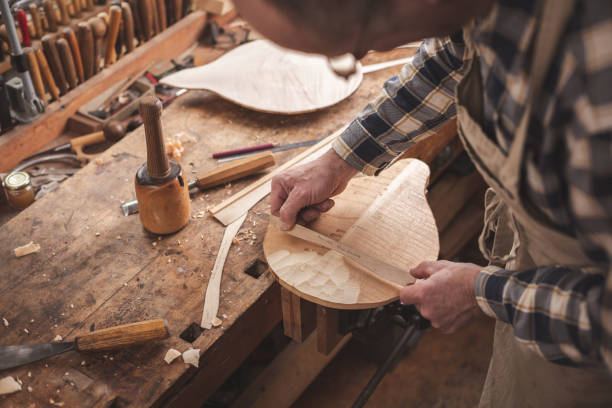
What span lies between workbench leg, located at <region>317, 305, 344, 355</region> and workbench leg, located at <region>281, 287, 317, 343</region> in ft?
0.08

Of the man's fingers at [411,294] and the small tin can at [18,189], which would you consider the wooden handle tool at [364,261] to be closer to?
the man's fingers at [411,294]

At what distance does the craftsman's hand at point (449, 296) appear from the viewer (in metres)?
1.00

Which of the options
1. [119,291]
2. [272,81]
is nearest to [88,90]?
[272,81]

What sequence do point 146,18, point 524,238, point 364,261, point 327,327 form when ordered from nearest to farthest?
point 524,238, point 364,261, point 327,327, point 146,18

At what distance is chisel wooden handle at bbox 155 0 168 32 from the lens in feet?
7.11

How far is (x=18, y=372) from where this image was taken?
41.8 inches

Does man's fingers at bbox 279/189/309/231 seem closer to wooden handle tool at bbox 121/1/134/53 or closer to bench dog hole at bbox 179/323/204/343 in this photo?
bench dog hole at bbox 179/323/204/343

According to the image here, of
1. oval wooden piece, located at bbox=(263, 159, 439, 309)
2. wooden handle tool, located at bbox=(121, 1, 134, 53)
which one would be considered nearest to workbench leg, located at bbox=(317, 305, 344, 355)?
oval wooden piece, located at bbox=(263, 159, 439, 309)

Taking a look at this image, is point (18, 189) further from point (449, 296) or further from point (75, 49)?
point (449, 296)

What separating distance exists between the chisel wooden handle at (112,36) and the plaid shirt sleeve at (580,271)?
5.46 feet

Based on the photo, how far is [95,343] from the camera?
3.53 ft

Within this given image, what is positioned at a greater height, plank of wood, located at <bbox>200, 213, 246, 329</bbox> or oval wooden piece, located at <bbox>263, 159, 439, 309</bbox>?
oval wooden piece, located at <bbox>263, 159, 439, 309</bbox>

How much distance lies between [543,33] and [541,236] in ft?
1.11

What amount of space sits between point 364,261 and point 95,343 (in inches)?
23.7
